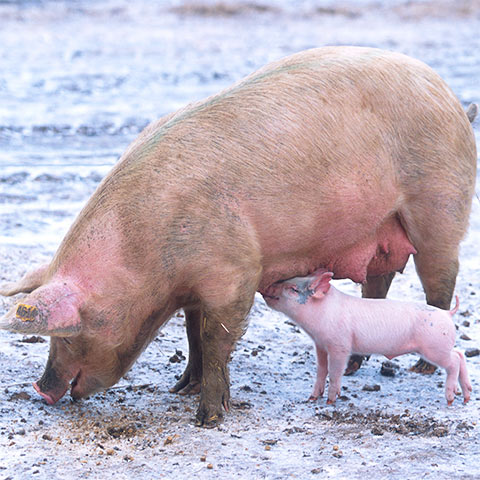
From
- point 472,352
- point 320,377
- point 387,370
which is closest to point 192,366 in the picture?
point 320,377

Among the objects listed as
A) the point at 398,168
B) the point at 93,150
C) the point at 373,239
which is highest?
the point at 398,168

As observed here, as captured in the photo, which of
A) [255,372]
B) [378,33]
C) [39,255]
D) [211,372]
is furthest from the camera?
[378,33]

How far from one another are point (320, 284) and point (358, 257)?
16.5 inches

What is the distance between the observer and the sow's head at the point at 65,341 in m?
4.01

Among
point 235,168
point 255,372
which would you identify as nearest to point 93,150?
point 255,372

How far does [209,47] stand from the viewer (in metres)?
18.2

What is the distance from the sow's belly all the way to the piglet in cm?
10

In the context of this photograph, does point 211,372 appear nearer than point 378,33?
Yes

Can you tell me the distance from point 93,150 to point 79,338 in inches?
271

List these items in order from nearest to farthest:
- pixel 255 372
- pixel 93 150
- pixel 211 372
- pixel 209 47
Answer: pixel 211 372 → pixel 255 372 → pixel 93 150 → pixel 209 47

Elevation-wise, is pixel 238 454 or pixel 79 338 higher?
pixel 79 338

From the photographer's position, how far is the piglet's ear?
187 inches

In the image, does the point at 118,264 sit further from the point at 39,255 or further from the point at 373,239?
the point at 39,255

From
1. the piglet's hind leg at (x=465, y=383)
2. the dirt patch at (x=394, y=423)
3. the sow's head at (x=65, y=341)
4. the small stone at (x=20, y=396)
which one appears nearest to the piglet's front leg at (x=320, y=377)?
the dirt patch at (x=394, y=423)
